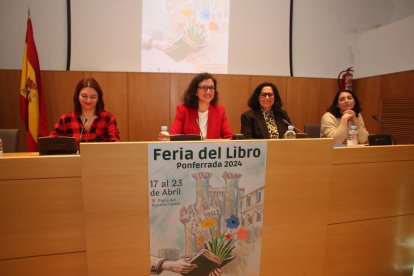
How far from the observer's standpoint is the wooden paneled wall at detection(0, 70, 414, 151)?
10.6 feet

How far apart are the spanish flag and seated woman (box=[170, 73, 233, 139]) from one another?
5.87ft

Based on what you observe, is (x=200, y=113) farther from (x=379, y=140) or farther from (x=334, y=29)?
(x=334, y=29)

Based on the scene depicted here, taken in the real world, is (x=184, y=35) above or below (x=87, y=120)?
above

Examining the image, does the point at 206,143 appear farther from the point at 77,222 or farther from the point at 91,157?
the point at 77,222

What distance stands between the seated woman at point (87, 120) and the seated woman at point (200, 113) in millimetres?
550

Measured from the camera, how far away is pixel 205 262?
47.5 inches

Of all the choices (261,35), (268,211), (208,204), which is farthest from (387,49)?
(208,204)

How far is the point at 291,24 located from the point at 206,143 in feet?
11.1

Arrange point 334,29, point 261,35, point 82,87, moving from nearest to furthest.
→ 1. point 82,87
2. point 261,35
3. point 334,29

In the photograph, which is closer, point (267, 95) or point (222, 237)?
point (222, 237)

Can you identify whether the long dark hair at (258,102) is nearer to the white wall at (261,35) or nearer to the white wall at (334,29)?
the white wall at (261,35)

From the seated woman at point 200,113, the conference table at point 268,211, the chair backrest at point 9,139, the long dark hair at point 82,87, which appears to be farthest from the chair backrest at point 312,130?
the chair backrest at point 9,139

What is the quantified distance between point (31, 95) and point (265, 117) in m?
2.69

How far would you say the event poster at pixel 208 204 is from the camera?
113 centimetres
